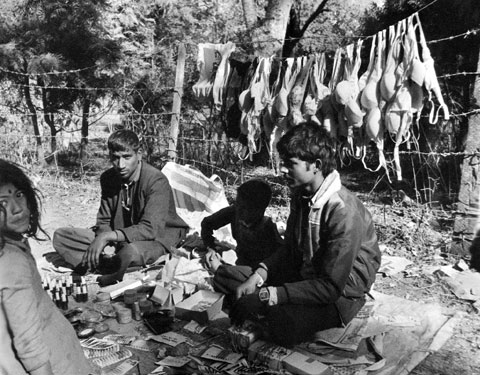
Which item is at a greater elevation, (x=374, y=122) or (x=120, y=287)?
(x=374, y=122)

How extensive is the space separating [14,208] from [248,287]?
1.46 metres

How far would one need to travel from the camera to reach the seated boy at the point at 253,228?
3.63 m

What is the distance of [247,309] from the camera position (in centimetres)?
282

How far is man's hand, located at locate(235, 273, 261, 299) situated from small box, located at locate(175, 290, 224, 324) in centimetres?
44

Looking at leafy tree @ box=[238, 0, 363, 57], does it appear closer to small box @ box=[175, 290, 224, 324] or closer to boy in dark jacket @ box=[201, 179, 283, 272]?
boy in dark jacket @ box=[201, 179, 283, 272]

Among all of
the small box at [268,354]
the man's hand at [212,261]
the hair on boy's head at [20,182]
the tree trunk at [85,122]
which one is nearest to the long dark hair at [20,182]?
the hair on boy's head at [20,182]

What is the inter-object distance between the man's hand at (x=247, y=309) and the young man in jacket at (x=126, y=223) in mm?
1343

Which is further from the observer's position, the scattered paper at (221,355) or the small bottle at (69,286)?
the small bottle at (69,286)

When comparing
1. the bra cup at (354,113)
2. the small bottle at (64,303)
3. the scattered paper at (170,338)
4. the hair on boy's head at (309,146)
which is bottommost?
the scattered paper at (170,338)

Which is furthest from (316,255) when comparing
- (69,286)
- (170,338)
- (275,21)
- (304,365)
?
(275,21)

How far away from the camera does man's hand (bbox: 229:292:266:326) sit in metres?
2.79

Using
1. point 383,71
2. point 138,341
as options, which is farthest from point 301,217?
point 383,71

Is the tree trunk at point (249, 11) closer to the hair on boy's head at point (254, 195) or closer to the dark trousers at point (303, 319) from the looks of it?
the hair on boy's head at point (254, 195)

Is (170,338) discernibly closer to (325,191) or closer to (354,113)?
(325,191)
